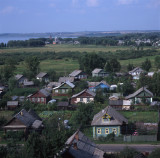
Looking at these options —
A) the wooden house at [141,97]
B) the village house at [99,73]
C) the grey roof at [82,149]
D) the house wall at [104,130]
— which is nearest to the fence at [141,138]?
the house wall at [104,130]

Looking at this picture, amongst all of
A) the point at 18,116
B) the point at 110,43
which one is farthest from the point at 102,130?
the point at 110,43

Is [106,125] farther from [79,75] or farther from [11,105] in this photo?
[79,75]

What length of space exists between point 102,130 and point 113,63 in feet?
88.9

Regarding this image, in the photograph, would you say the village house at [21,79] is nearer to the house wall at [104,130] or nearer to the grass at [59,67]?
the grass at [59,67]

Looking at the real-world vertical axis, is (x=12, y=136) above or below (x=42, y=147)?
below

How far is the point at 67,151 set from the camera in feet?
35.2

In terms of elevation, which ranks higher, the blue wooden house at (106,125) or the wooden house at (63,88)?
the blue wooden house at (106,125)

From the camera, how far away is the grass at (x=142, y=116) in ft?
64.0

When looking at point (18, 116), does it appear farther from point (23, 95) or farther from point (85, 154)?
point (23, 95)

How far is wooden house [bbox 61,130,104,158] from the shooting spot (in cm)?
1072

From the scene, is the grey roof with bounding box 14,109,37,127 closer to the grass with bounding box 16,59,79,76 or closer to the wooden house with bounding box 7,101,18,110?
the wooden house with bounding box 7,101,18,110

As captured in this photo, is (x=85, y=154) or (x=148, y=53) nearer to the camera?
(x=85, y=154)

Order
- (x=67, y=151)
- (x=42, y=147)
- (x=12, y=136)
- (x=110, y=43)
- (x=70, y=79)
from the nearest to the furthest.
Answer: (x=42, y=147) → (x=67, y=151) → (x=12, y=136) → (x=70, y=79) → (x=110, y=43)

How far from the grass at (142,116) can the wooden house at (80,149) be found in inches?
305
